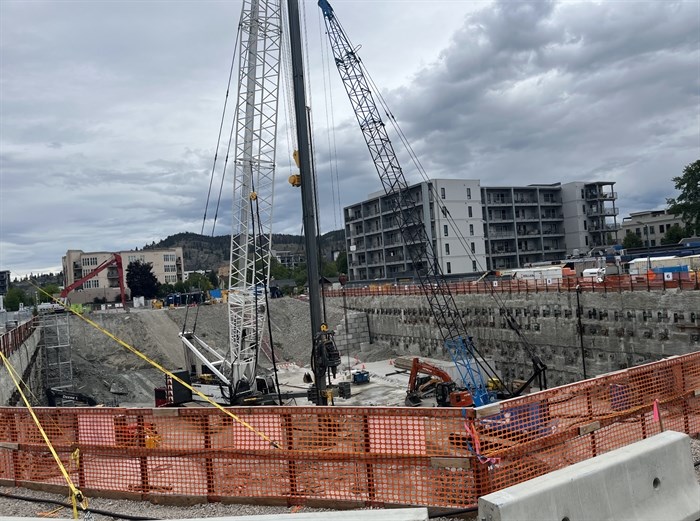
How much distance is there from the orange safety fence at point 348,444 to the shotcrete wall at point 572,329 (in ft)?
59.1

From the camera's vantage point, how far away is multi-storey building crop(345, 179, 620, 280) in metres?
70.4

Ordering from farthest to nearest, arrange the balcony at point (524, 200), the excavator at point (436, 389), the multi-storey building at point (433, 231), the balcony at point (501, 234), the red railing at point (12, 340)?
the balcony at point (524, 200) → the balcony at point (501, 234) → the multi-storey building at point (433, 231) → the excavator at point (436, 389) → the red railing at point (12, 340)

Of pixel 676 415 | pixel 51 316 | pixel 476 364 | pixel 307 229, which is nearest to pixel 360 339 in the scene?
pixel 476 364

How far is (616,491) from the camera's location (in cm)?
514

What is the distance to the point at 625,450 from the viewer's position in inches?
217

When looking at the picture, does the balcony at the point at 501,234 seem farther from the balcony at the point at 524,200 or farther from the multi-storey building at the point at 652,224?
the multi-storey building at the point at 652,224

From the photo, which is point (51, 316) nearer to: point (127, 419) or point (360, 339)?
point (360, 339)

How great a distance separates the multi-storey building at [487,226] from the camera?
70.4 metres

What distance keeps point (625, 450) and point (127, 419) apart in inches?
254

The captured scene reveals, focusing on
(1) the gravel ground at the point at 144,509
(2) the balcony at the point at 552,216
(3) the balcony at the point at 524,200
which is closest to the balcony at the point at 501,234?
(3) the balcony at the point at 524,200

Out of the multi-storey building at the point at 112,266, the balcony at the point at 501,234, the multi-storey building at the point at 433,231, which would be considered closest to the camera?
the multi-storey building at the point at 433,231

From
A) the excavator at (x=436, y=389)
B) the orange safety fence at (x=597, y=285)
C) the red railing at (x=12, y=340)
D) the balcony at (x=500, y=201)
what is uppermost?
the balcony at (x=500, y=201)

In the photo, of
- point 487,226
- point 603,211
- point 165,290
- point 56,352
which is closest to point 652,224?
point 603,211

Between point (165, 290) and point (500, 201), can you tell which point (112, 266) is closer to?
point (165, 290)
